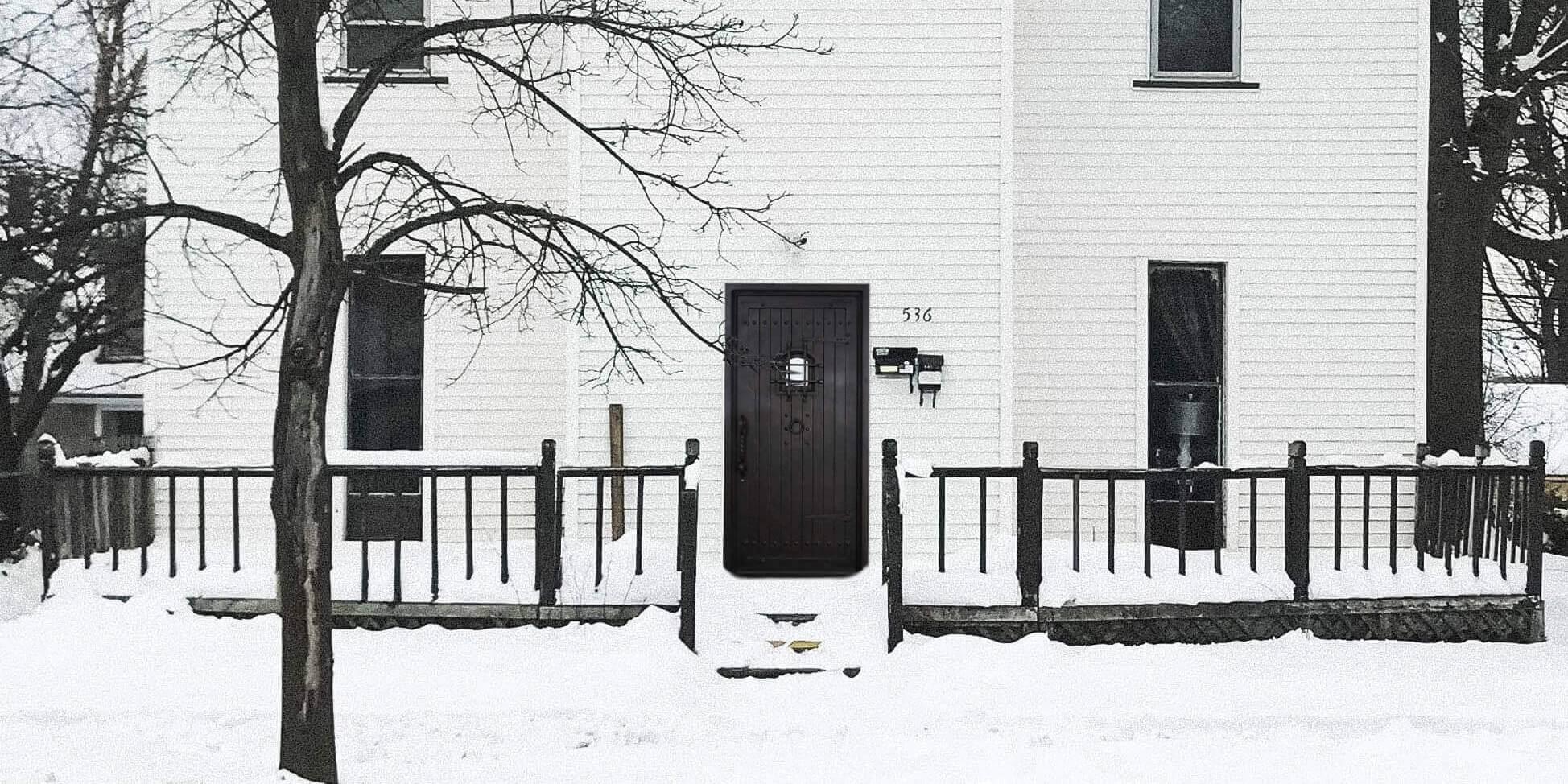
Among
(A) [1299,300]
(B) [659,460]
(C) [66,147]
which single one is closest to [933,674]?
(B) [659,460]

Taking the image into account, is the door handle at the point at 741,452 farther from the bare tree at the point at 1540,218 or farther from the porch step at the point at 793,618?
the bare tree at the point at 1540,218

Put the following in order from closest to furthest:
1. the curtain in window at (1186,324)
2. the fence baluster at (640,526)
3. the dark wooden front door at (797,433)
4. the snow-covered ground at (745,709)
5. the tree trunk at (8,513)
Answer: the snow-covered ground at (745,709) < the fence baluster at (640,526) < the dark wooden front door at (797,433) < the tree trunk at (8,513) < the curtain in window at (1186,324)

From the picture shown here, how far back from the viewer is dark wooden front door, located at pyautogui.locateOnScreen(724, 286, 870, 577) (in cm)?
941

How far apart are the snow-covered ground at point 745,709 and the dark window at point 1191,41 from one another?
4889mm

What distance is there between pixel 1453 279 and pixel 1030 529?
677 cm

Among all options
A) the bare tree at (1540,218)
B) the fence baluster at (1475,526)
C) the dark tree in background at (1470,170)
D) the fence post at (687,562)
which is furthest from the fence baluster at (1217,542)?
the bare tree at (1540,218)

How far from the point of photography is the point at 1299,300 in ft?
32.9

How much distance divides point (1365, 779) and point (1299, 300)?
5.25 metres

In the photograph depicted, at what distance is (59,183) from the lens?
13727 millimetres

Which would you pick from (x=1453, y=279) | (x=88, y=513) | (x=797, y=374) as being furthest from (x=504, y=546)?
(x=1453, y=279)

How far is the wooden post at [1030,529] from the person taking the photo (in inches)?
296

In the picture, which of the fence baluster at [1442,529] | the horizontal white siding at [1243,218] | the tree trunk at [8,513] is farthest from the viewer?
the horizontal white siding at [1243,218]

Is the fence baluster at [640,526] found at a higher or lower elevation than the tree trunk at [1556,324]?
lower

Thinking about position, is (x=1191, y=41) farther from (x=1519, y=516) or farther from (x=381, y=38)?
(x=381, y=38)
